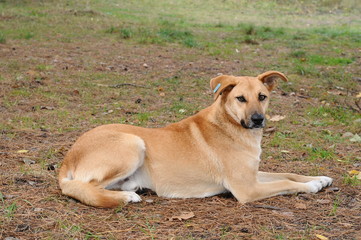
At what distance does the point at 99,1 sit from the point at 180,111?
2119cm

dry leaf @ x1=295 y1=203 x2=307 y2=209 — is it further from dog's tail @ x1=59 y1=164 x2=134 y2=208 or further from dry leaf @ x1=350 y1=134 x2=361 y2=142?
dry leaf @ x1=350 y1=134 x2=361 y2=142

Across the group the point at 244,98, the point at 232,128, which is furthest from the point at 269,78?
the point at 232,128

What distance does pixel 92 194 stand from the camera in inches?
155

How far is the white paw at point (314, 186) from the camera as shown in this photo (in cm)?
454

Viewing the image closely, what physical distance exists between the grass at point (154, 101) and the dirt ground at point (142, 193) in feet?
0.06

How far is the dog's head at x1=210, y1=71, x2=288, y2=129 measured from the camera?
14.5 ft

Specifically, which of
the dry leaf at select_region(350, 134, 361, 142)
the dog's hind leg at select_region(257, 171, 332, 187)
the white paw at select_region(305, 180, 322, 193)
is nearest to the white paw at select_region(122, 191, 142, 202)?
the dog's hind leg at select_region(257, 171, 332, 187)

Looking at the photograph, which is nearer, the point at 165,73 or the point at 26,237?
the point at 26,237

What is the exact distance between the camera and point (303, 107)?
8344 mm

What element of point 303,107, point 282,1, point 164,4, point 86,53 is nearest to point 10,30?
point 86,53

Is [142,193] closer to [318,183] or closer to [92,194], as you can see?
[92,194]

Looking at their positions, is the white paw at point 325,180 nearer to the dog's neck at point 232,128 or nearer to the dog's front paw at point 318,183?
the dog's front paw at point 318,183

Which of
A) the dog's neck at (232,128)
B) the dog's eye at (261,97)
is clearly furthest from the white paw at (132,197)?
the dog's eye at (261,97)

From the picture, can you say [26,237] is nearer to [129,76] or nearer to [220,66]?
[129,76]
